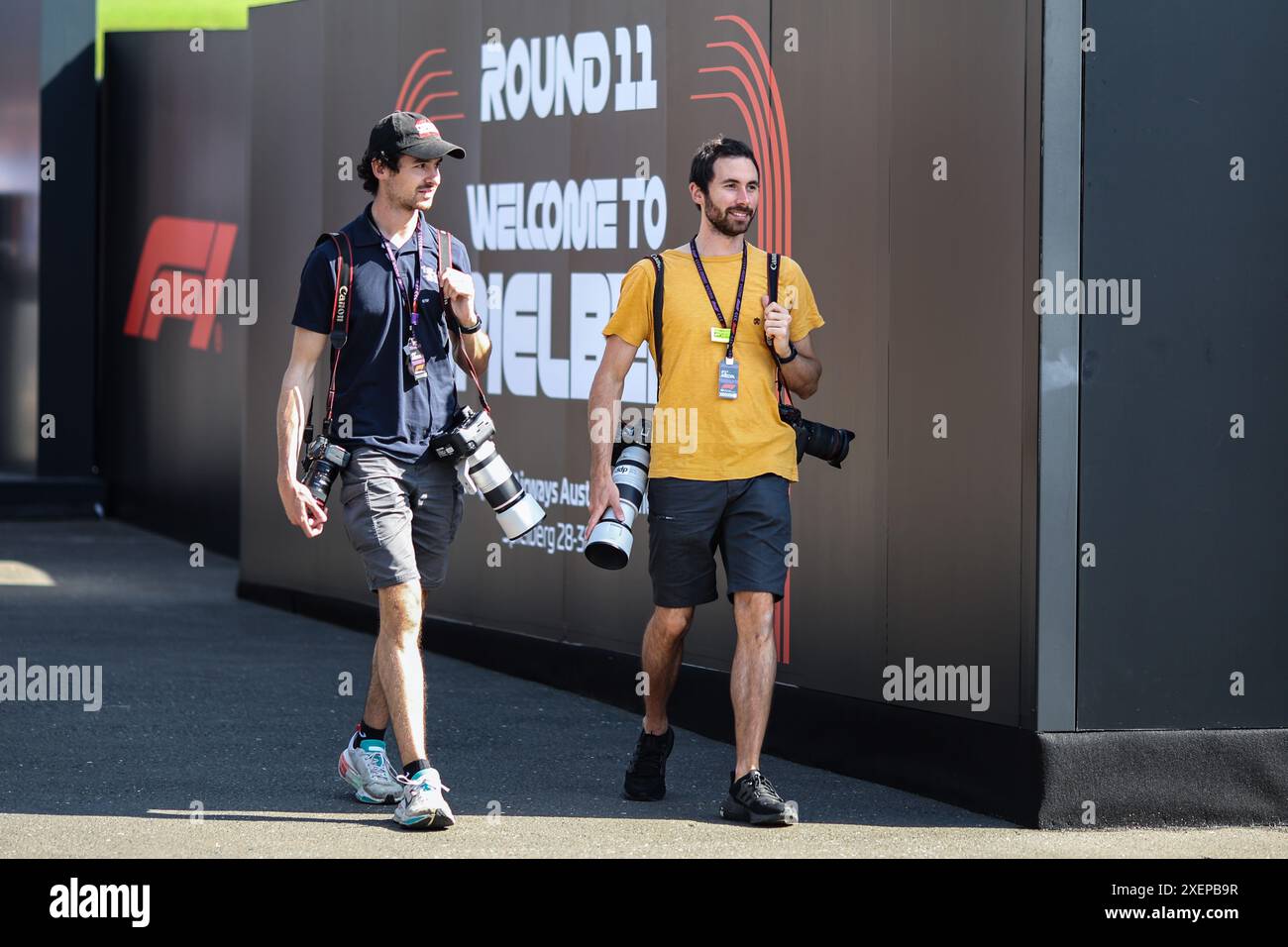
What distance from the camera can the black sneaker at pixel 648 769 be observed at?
20.3 ft

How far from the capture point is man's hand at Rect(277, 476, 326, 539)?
562cm

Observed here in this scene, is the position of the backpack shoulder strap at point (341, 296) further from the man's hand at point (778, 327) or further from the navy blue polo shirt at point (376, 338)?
the man's hand at point (778, 327)

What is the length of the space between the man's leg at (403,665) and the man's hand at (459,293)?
811 millimetres

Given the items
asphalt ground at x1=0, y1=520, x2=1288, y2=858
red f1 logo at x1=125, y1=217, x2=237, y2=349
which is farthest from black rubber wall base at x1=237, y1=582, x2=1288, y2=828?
red f1 logo at x1=125, y1=217, x2=237, y2=349

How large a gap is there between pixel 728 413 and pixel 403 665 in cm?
121

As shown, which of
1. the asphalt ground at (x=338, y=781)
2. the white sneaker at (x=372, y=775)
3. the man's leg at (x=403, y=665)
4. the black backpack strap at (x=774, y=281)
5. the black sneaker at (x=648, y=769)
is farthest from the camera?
the black sneaker at (x=648, y=769)

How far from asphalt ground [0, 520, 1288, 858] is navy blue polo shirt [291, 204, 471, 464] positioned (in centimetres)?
116

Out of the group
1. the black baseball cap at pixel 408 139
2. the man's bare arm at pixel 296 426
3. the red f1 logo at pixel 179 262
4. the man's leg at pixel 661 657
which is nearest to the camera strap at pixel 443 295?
the black baseball cap at pixel 408 139

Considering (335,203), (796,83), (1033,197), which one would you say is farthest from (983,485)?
(335,203)

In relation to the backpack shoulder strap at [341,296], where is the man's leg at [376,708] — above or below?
below

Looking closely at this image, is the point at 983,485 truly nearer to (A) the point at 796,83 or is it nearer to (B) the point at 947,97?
(B) the point at 947,97

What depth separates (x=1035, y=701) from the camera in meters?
5.86

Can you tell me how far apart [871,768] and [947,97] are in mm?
2203

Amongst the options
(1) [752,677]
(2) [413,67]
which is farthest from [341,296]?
(2) [413,67]
